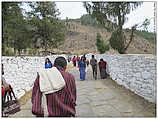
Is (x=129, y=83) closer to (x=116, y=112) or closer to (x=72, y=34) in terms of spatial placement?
(x=116, y=112)

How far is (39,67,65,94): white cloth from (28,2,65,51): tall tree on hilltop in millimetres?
14327

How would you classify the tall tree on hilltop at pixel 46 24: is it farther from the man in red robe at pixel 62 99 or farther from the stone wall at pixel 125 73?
the man in red robe at pixel 62 99

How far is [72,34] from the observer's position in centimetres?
5294

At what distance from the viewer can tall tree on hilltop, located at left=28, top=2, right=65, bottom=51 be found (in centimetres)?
1805

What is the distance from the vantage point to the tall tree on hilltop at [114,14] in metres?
12.0

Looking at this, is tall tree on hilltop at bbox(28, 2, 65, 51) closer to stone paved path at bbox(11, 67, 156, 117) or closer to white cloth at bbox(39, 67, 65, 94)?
stone paved path at bbox(11, 67, 156, 117)

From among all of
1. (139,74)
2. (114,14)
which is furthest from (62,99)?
(114,14)

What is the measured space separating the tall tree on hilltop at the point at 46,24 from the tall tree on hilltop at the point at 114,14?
508 centimetres

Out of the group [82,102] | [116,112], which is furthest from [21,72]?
[116,112]

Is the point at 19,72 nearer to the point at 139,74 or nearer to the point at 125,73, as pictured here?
the point at 125,73

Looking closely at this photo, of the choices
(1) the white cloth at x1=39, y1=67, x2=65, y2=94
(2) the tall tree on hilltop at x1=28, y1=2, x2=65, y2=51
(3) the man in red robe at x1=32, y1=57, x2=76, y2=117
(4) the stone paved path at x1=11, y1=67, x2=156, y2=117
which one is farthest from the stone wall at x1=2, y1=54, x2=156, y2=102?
(2) the tall tree on hilltop at x1=28, y1=2, x2=65, y2=51

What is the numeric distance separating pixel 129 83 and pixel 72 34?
4451 cm

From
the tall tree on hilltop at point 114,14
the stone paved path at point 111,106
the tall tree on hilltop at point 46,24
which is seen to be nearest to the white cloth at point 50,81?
the stone paved path at point 111,106

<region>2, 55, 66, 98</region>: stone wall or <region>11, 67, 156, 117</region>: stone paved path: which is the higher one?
<region>2, 55, 66, 98</region>: stone wall
